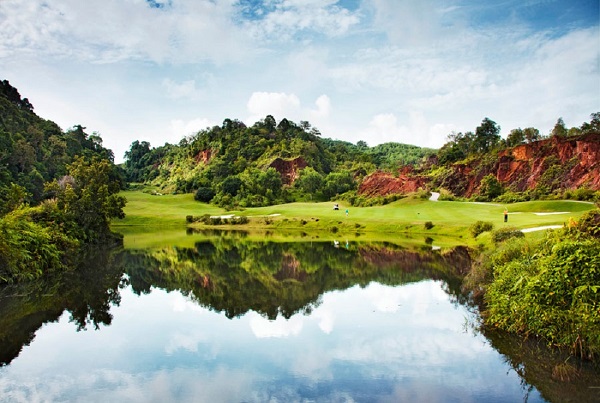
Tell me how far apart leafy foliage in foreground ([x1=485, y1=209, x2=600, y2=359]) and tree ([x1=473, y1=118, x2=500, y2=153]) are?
106581 millimetres

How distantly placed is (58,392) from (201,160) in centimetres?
14781

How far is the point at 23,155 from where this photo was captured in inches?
3071

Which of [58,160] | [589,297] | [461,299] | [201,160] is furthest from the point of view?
[201,160]

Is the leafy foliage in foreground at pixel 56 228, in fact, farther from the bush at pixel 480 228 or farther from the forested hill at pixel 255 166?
the forested hill at pixel 255 166

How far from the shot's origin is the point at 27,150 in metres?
78.6

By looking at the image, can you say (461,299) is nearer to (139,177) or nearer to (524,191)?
(524,191)

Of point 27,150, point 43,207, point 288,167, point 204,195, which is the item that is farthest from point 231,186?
point 43,207

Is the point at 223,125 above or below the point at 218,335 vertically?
above

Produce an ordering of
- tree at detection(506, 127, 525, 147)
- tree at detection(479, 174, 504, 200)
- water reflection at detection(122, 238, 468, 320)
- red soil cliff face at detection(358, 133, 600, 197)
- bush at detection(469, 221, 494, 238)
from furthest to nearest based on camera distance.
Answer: tree at detection(506, 127, 525, 147) → tree at detection(479, 174, 504, 200) → red soil cliff face at detection(358, 133, 600, 197) → bush at detection(469, 221, 494, 238) → water reflection at detection(122, 238, 468, 320)

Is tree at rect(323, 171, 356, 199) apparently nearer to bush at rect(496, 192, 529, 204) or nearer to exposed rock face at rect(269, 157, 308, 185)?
exposed rock face at rect(269, 157, 308, 185)

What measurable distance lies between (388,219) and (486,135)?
232 feet

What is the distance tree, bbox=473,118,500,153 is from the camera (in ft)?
380

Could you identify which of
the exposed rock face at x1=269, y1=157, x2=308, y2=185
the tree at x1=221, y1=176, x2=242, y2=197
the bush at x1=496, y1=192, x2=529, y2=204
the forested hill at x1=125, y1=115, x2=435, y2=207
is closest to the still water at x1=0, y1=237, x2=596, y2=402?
the bush at x1=496, y1=192, x2=529, y2=204

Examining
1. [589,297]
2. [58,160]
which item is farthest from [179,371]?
[58,160]
